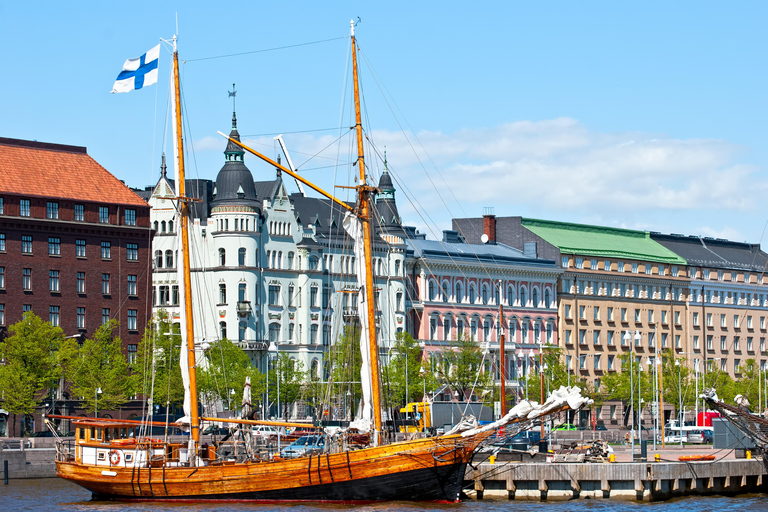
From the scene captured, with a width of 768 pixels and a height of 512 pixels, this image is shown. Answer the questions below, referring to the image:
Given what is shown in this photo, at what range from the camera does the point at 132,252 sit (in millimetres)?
139500

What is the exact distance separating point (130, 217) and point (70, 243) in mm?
6558

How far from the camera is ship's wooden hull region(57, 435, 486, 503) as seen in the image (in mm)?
70625

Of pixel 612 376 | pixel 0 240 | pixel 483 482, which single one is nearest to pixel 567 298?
pixel 612 376

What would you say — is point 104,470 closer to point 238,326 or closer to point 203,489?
point 203,489

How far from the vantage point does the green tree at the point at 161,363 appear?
410 feet

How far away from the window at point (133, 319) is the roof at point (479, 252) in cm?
3427

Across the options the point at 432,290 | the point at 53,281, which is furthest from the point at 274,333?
the point at 432,290

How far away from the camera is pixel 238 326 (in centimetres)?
14300

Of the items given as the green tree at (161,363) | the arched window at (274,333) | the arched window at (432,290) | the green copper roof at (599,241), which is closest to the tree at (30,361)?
the green tree at (161,363)

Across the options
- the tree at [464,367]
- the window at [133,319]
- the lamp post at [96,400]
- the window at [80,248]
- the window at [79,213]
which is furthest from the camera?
the tree at [464,367]

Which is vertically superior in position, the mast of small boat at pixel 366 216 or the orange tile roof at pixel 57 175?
the orange tile roof at pixel 57 175

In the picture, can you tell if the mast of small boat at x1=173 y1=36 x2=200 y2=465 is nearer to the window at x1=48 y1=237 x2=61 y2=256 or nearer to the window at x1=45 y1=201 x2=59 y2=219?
the window at x1=45 y1=201 x2=59 y2=219

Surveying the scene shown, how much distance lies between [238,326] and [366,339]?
68.6 metres

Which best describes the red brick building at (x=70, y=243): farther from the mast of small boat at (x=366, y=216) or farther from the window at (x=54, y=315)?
the mast of small boat at (x=366, y=216)
